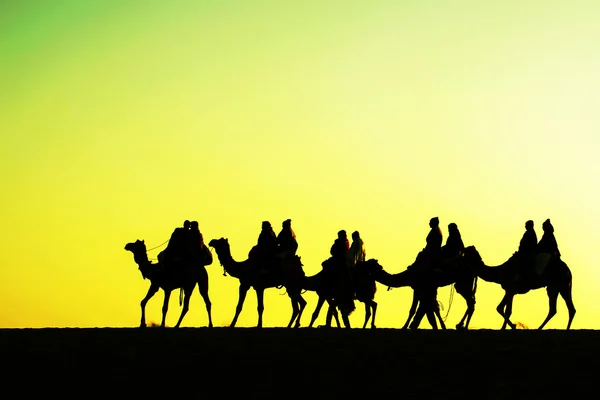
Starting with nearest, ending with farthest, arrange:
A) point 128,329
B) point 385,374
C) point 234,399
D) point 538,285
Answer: point 234,399
point 385,374
point 128,329
point 538,285

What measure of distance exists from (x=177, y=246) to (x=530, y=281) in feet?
26.0

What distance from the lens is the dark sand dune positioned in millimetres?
24969

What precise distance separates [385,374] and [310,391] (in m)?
1.69

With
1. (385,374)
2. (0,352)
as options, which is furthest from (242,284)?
(385,374)

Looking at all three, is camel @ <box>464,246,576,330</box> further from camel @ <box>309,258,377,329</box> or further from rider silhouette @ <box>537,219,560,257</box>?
camel @ <box>309,258,377,329</box>

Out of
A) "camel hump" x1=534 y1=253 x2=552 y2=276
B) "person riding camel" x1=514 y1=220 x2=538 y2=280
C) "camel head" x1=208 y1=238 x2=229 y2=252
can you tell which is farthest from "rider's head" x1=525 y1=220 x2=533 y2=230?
"camel head" x1=208 y1=238 x2=229 y2=252

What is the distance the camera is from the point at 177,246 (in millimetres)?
36750

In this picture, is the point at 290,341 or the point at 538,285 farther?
the point at 538,285

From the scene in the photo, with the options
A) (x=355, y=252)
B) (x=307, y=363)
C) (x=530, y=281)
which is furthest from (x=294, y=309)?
(x=307, y=363)

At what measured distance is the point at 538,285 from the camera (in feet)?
118

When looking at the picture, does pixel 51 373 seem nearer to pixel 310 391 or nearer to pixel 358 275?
pixel 310 391

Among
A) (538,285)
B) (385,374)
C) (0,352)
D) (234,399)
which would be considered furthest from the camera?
(538,285)

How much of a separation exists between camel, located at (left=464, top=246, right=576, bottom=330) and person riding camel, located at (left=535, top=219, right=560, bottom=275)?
11cm

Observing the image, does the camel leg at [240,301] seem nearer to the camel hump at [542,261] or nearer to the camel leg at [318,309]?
the camel leg at [318,309]
